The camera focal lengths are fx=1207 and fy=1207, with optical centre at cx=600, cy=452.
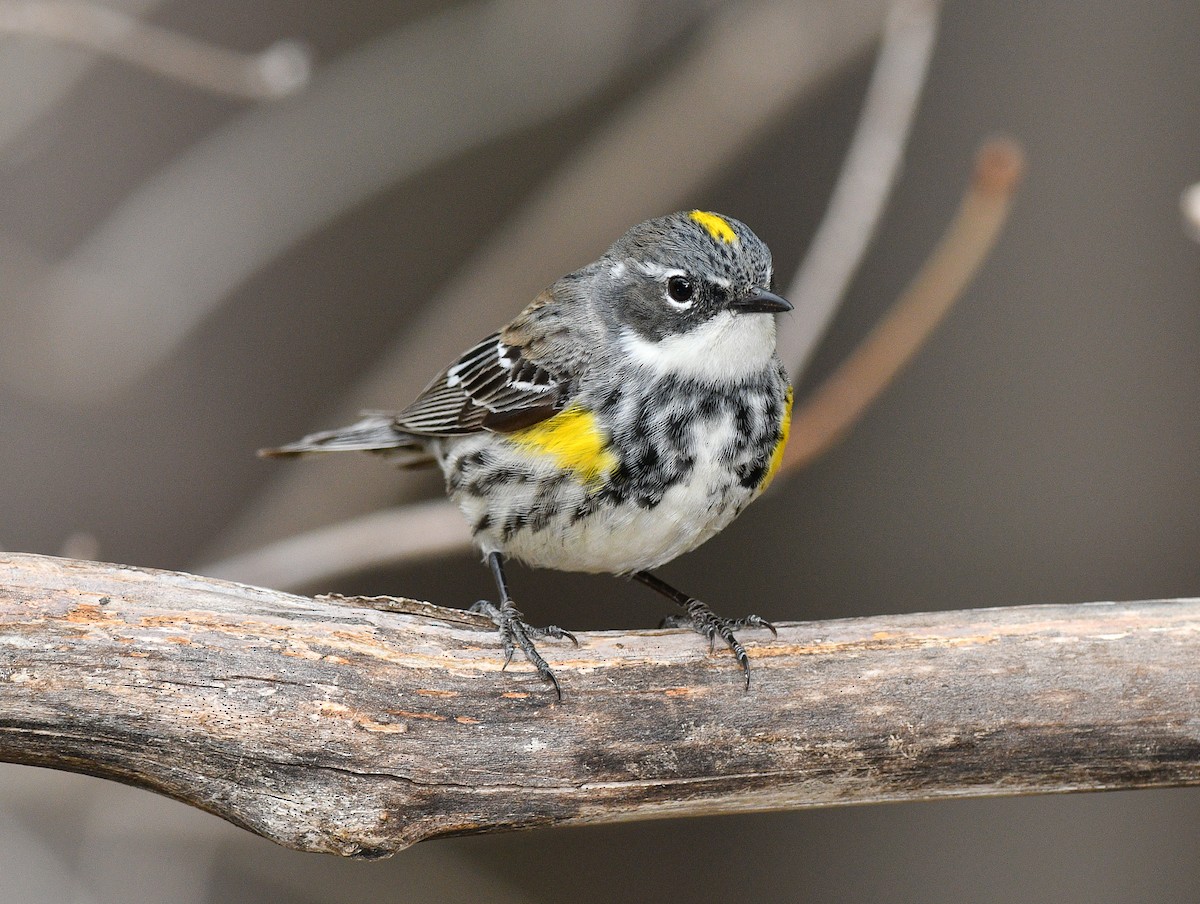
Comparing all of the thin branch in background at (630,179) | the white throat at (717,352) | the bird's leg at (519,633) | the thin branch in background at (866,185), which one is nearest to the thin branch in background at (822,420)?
the thin branch in background at (866,185)

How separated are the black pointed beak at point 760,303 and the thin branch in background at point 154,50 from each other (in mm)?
1858

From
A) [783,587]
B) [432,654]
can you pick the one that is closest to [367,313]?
[783,587]

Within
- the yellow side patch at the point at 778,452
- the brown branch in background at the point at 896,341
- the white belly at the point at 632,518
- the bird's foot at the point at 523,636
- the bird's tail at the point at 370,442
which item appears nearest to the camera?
the bird's foot at the point at 523,636

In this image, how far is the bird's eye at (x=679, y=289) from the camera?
394cm

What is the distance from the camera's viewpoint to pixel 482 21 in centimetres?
573

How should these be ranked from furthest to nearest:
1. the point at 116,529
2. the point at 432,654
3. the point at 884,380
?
the point at 116,529, the point at 884,380, the point at 432,654

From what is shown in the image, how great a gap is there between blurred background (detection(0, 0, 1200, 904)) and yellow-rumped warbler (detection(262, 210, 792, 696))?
1.55 metres

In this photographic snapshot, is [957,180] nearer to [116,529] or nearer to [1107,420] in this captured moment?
[1107,420]

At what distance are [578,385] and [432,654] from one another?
1.12 m

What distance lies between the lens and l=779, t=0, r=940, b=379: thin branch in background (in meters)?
4.18

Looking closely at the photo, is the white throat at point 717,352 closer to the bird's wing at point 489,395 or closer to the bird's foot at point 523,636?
the bird's wing at point 489,395

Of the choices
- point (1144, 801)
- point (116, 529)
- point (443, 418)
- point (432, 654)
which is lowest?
point (1144, 801)

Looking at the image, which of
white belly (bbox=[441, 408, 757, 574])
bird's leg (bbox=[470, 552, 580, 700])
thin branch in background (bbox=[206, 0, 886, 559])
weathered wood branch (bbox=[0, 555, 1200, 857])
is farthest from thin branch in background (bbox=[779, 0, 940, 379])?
bird's leg (bbox=[470, 552, 580, 700])

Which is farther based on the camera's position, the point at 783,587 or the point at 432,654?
the point at 783,587
